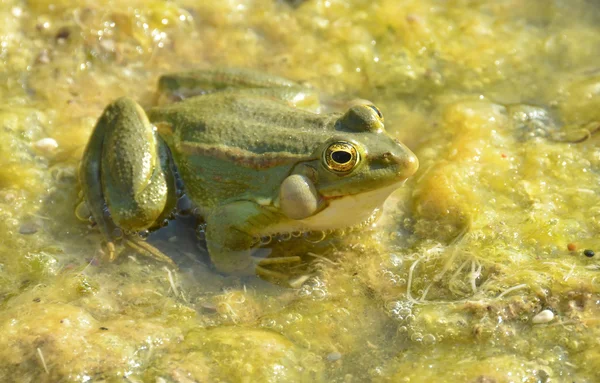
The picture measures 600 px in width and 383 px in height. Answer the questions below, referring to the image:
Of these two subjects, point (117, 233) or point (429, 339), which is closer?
point (429, 339)

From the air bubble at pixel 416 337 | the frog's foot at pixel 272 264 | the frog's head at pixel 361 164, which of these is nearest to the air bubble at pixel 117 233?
the frog's foot at pixel 272 264

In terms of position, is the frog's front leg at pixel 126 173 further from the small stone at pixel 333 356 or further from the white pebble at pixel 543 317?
→ the white pebble at pixel 543 317


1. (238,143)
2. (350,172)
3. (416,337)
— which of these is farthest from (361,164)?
(416,337)

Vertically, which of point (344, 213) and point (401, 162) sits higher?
point (401, 162)

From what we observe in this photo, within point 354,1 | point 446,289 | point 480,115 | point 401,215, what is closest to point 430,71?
point 480,115

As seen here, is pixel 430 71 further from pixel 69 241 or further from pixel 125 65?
pixel 69 241

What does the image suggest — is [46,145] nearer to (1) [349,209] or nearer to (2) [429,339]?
(1) [349,209]
